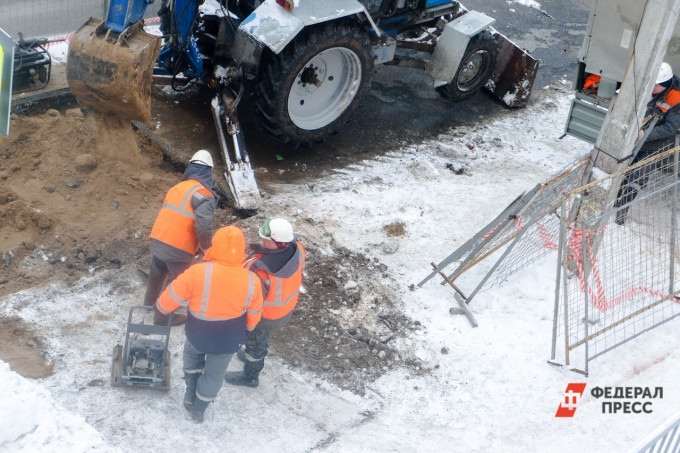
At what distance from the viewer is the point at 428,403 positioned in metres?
5.08

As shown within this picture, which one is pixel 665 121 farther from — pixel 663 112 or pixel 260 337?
pixel 260 337

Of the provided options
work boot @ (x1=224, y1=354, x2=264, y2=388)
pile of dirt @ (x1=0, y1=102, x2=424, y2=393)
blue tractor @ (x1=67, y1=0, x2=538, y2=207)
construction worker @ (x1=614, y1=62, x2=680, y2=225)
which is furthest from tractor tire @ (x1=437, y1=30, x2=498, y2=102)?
work boot @ (x1=224, y1=354, x2=264, y2=388)

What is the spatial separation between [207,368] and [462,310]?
7.62 feet

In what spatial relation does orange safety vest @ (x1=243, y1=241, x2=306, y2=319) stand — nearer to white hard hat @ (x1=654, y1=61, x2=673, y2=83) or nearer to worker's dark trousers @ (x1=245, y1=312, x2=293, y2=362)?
worker's dark trousers @ (x1=245, y1=312, x2=293, y2=362)

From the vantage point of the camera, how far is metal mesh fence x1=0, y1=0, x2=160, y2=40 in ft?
32.0

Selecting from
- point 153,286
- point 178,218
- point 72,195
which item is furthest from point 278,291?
point 72,195

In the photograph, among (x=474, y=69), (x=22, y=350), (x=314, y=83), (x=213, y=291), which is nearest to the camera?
(x=213, y=291)

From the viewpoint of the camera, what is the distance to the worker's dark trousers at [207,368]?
4488mm

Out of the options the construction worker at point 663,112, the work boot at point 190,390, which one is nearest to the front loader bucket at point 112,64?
the work boot at point 190,390

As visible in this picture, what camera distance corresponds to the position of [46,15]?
10.1m

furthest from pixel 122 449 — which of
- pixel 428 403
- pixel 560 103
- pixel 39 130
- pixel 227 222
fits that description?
pixel 560 103

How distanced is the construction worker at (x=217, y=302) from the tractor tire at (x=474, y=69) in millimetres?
5437

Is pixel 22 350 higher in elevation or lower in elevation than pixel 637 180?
lower

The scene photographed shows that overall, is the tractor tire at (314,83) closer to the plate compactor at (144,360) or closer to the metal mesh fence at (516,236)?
the metal mesh fence at (516,236)
